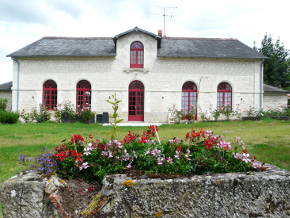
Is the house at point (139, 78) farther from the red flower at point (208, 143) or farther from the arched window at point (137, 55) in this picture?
the red flower at point (208, 143)

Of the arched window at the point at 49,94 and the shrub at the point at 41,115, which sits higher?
the arched window at the point at 49,94

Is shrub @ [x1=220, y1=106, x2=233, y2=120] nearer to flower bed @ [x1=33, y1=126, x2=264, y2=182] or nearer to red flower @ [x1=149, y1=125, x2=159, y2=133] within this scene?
red flower @ [x1=149, y1=125, x2=159, y2=133]

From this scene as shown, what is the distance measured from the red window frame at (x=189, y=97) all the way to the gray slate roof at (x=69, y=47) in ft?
17.5

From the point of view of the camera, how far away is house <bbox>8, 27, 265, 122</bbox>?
647 inches

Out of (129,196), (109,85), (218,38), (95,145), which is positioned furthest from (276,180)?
(218,38)

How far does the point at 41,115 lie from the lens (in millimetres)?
15469

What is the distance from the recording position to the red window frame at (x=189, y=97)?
1680 centimetres

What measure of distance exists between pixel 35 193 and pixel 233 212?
1791mm

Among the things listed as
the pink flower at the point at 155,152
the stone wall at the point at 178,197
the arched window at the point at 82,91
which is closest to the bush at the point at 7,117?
the arched window at the point at 82,91

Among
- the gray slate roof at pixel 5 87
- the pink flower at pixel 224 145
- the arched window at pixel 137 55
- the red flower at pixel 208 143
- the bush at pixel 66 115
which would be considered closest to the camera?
the pink flower at pixel 224 145

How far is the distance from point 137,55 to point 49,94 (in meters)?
6.53

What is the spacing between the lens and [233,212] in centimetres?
224

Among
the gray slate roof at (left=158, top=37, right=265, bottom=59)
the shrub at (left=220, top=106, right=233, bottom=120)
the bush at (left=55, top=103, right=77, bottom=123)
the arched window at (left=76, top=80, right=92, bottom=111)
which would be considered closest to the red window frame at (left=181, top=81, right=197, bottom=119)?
the shrub at (left=220, top=106, right=233, bottom=120)

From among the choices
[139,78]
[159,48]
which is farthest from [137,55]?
[159,48]
